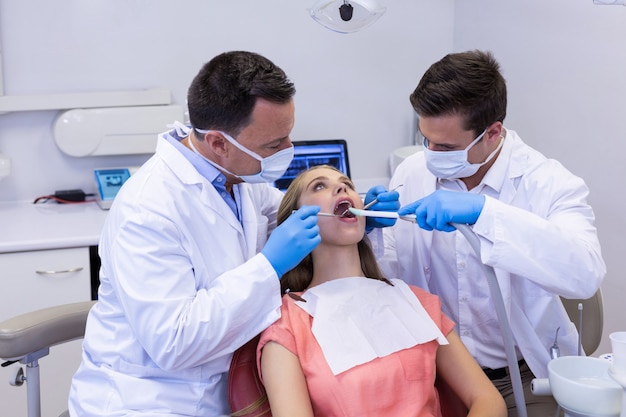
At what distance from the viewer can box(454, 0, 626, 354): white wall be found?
2.35 meters

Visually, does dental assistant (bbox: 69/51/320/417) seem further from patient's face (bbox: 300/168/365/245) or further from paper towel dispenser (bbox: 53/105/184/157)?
paper towel dispenser (bbox: 53/105/184/157)

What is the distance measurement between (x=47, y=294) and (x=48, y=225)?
25 cm

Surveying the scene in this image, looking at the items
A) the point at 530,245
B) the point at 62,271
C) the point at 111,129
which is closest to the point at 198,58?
the point at 111,129

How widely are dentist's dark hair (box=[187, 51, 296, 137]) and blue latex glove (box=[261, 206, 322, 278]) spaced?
0.79 feet

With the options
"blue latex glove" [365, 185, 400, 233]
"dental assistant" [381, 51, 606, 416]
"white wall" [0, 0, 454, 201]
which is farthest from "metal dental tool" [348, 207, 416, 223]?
"white wall" [0, 0, 454, 201]

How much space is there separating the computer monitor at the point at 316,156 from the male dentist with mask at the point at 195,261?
1142mm

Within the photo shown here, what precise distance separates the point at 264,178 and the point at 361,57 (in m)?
1.52

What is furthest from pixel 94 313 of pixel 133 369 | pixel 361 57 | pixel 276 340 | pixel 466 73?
pixel 361 57

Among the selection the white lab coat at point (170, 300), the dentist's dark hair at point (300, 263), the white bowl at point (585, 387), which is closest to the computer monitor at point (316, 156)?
the dentist's dark hair at point (300, 263)

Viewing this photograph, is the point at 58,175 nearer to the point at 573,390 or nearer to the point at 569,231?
the point at 569,231

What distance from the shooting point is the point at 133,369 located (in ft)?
5.18

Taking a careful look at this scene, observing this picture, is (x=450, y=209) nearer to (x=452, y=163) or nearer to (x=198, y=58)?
(x=452, y=163)

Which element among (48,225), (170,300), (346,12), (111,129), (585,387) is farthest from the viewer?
(111,129)

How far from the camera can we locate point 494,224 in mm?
1567
